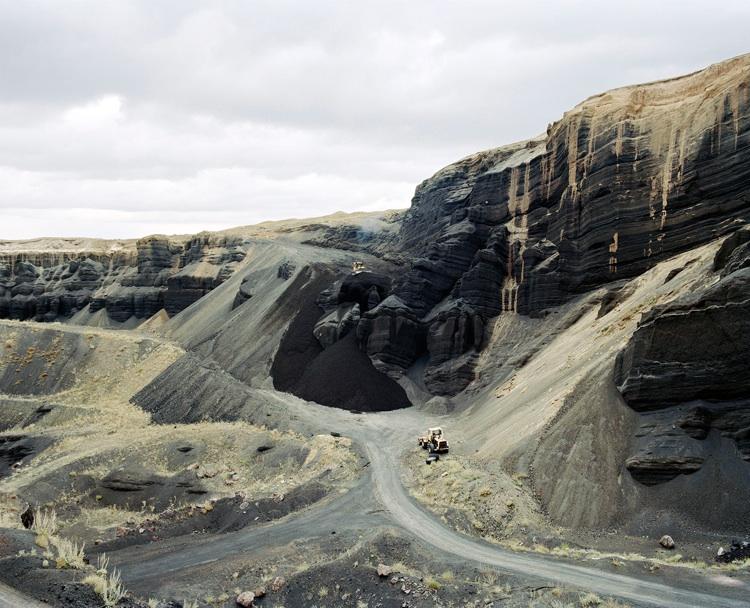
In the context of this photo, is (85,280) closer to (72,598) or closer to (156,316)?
(156,316)

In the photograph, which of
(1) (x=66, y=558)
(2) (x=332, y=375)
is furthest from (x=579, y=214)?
(1) (x=66, y=558)

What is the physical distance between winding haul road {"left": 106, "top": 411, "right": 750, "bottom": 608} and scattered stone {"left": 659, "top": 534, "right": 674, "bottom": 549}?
1959 mm

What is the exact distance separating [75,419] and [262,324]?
16.7 metres

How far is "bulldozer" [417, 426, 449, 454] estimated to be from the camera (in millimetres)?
27250

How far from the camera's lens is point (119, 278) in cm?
8081

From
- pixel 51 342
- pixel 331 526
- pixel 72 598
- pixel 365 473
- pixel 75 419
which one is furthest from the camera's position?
pixel 51 342

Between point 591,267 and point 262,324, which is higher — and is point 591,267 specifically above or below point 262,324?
above

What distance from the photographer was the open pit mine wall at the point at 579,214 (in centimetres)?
2919

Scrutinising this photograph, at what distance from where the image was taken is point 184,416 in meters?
39.3

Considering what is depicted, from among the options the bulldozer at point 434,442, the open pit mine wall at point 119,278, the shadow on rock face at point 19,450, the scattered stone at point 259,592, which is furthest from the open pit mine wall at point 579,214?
the open pit mine wall at point 119,278

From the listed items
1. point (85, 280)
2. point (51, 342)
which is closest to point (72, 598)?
point (51, 342)

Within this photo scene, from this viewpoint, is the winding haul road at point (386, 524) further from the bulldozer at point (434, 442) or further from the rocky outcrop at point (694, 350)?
the rocky outcrop at point (694, 350)

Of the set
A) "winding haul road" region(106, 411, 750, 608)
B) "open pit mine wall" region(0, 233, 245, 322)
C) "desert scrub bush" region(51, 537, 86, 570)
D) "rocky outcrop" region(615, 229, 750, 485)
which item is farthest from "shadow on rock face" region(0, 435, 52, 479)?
"rocky outcrop" region(615, 229, 750, 485)

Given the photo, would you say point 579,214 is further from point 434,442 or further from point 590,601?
point 590,601
